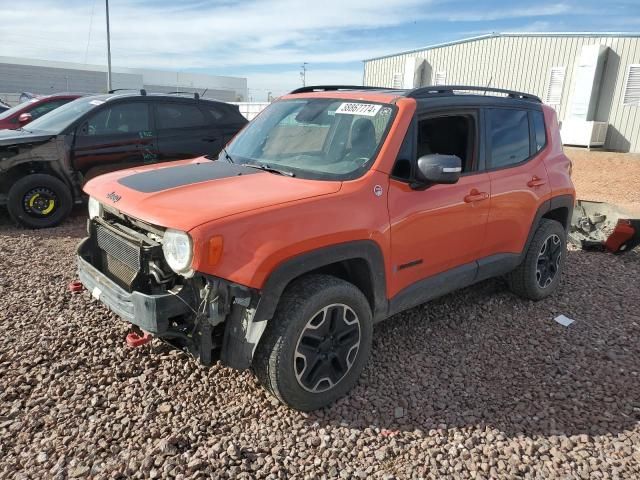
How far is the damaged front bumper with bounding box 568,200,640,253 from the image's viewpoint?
6051mm

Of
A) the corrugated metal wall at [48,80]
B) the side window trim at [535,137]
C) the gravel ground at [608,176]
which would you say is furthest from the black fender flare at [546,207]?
the corrugated metal wall at [48,80]

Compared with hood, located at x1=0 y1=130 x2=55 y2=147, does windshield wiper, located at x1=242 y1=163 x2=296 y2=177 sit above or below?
above

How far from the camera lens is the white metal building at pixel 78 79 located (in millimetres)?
43472

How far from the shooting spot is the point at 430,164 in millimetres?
3113

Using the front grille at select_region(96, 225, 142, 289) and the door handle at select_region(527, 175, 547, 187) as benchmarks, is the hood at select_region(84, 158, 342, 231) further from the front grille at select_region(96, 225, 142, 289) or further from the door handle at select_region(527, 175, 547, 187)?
the door handle at select_region(527, 175, 547, 187)

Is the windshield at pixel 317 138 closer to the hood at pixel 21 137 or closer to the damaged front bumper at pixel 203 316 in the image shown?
the damaged front bumper at pixel 203 316

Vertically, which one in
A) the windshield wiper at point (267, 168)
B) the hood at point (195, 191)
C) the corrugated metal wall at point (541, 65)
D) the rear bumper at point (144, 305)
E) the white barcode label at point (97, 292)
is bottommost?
the white barcode label at point (97, 292)

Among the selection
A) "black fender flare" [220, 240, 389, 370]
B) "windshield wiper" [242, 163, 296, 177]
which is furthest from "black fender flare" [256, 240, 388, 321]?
"windshield wiper" [242, 163, 296, 177]

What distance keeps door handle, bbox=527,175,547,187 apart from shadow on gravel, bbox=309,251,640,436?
1132 millimetres

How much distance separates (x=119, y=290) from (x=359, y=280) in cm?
142

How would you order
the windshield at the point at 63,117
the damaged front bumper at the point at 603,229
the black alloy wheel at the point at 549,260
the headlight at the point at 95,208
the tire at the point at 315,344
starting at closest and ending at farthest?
the tire at the point at 315,344 < the headlight at the point at 95,208 < the black alloy wheel at the point at 549,260 < the damaged front bumper at the point at 603,229 < the windshield at the point at 63,117

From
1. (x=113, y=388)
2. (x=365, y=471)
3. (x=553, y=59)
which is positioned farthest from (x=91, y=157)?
(x=553, y=59)

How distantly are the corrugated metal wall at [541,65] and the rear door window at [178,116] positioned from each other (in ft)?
38.6

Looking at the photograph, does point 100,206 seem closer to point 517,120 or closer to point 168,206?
point 168,206
